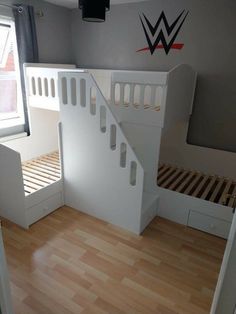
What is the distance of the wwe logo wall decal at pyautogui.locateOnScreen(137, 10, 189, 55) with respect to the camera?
8.40 feet

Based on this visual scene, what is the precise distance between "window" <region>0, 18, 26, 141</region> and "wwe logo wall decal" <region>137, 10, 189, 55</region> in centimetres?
151

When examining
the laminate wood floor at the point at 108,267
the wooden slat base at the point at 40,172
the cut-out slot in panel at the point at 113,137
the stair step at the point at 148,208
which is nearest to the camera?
the laminate wood floor at the point at 108,267

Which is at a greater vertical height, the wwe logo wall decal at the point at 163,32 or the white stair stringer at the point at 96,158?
the wwe logo wall decal at the point at 163,32

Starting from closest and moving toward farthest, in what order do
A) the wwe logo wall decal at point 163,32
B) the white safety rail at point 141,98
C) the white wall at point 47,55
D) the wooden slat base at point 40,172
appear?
the white safety rail at point 141,98, the wooden slat base at point 40,172, the wwe logo wall decal at point 163,32, the white wall at point 47,55

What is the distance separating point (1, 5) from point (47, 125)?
1.36 meters

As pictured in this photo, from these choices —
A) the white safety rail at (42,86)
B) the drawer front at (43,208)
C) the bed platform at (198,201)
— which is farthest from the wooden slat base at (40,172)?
the bed platform at (198,201)

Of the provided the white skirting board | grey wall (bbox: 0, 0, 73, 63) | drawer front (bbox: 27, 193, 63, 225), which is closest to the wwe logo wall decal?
grey wall (bbox: 0, 0, 73, 63)

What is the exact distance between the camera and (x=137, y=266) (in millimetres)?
1777

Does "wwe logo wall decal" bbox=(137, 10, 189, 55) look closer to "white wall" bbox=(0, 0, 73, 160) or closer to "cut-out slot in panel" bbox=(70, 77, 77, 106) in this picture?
"white wall" bbox=(0, 0, 73, 160)

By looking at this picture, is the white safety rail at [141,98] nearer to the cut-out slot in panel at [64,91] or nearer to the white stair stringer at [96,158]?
the white stair stringer at [96,158]

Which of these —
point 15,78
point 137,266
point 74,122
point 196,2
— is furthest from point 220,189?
point 15,78

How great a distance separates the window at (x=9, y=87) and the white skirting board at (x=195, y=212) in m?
1.86

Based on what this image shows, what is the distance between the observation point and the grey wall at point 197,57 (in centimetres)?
241

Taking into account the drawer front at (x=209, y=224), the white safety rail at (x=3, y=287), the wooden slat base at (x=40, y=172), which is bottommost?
the drawer front at (x=209, y=224)
